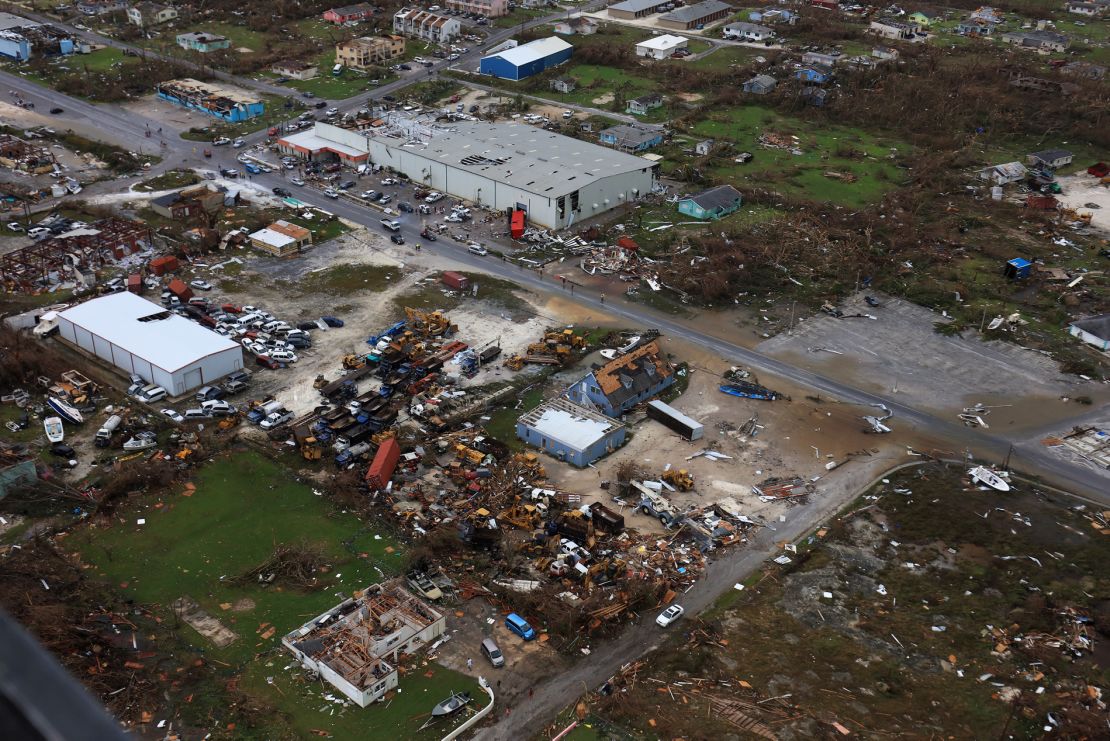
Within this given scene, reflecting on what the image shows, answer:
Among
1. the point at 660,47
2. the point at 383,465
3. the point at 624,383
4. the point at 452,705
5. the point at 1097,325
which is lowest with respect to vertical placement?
the point at 452,705

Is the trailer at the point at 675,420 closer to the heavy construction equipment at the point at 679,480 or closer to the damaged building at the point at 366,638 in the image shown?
the heavy construction equipment at the point at 679,480

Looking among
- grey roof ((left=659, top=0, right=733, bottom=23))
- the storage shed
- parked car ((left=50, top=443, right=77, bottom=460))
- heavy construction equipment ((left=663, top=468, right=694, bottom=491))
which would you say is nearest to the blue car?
the storage shed

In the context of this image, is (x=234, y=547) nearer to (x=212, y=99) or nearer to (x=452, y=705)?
(x=452, y=705)

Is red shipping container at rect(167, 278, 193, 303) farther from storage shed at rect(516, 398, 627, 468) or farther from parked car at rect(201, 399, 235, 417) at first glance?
storage shed at rect(516, 398, 627, 468)

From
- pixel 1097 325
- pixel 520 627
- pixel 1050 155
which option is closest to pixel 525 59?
pixel 1050 155

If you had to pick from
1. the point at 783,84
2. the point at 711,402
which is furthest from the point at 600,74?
the point at 711,402

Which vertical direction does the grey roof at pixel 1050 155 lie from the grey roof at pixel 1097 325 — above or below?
above

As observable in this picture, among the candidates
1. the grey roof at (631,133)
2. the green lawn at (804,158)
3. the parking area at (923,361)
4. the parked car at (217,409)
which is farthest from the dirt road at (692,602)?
the grey roof at (631,133)
